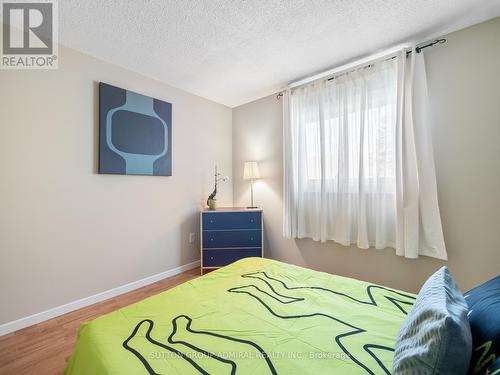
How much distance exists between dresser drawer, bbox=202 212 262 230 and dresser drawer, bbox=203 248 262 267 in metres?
0.30

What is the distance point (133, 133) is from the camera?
244 cm

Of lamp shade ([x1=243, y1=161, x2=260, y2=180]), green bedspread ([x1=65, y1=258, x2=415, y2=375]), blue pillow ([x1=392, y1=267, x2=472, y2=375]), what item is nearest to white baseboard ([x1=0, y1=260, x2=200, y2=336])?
green bedspread ([x1=65, y1=258, x2=415, y2=375])

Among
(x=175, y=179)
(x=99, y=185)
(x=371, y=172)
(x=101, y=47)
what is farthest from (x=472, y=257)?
(x=101, y=47)

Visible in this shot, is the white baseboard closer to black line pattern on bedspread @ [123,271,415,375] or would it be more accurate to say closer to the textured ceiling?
black line pattern on bedspread @ [123,271,415,375]

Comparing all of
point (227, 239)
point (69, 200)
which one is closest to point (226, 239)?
point (227, 239)

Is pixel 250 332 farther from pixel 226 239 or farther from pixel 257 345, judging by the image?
pixel 226 239

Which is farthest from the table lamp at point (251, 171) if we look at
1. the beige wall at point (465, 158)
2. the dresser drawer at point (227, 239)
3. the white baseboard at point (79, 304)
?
the beige wall at point (465, 158)

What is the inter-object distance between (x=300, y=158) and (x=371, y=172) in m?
0.83

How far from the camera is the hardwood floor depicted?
140 centimetres

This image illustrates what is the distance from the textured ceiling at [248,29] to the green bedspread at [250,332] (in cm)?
199

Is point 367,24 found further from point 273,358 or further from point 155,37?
point 273,358

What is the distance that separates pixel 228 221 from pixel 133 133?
5.01 feet

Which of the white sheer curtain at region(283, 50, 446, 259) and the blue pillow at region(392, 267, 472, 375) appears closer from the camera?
the blue pillow at region(392, 267, 472, 375)

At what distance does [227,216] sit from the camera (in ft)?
9.29
